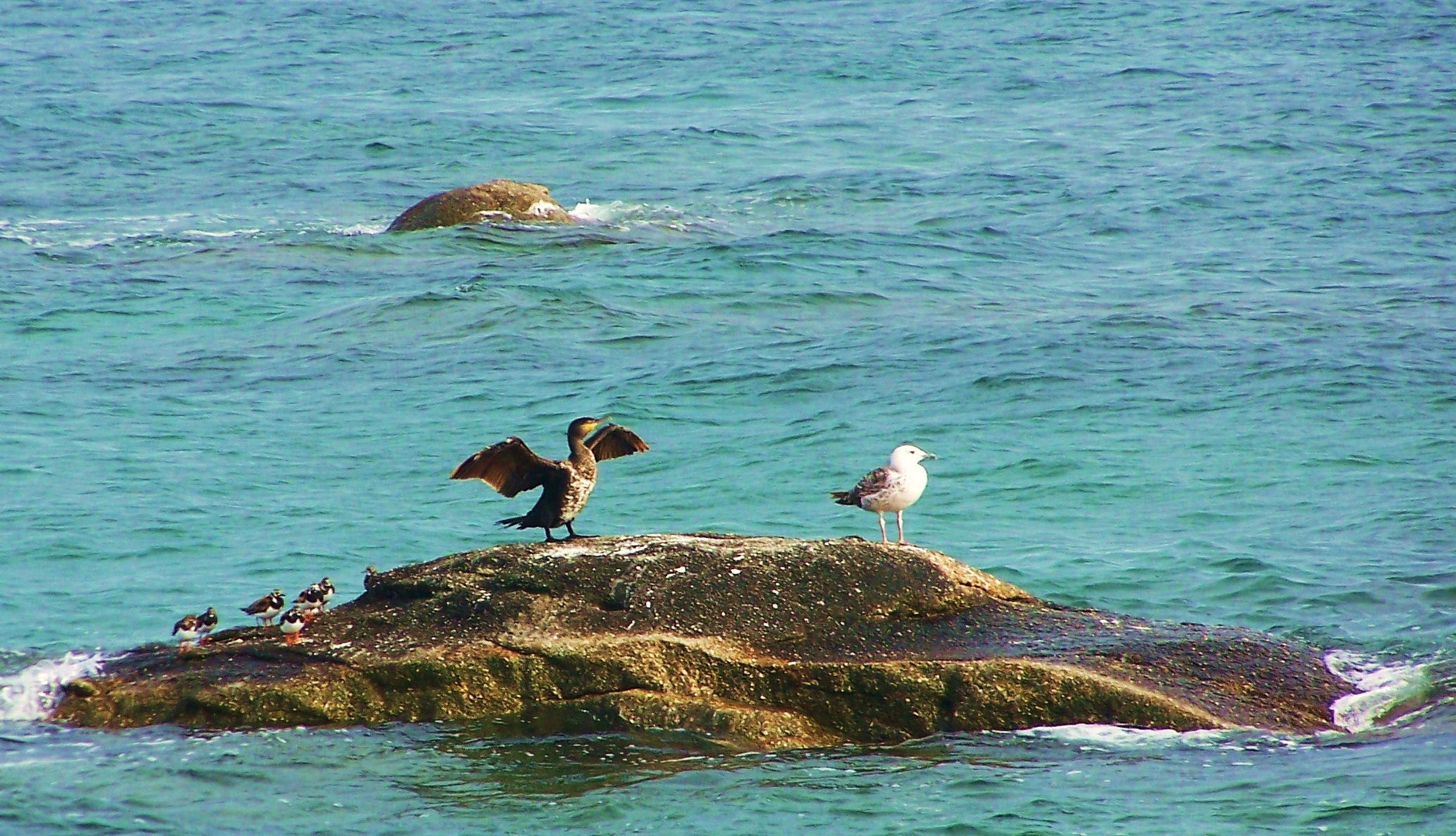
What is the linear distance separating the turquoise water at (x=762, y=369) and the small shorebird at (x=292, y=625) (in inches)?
23.4

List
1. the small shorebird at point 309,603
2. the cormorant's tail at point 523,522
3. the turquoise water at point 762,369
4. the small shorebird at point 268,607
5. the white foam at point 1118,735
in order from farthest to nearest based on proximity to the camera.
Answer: the cormorant's tail at point 523,522 → the small shorebird at point 268,607 → the small shorebird at point 309,603 → the white foam at point 1118,735 → the turquoise water at point 762,369

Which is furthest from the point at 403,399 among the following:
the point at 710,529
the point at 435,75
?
the point at 435,75

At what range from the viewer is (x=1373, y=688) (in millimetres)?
10250

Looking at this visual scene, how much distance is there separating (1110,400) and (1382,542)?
475cm

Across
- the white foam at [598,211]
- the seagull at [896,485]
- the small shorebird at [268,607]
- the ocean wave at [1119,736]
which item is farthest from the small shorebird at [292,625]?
the white foam at [598,211]

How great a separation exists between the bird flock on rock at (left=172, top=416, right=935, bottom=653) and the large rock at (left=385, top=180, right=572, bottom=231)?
15.8 metres

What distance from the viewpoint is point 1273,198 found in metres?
27.8

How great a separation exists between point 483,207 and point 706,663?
1795cm

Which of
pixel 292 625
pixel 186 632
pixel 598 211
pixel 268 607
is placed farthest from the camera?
pixel 598 211

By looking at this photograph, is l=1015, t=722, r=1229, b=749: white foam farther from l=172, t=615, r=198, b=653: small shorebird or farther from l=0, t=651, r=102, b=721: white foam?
l=0, t=651, r=102, b=721: white foam

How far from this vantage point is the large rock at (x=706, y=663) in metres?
9.37

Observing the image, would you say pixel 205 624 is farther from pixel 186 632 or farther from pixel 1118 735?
pixel 1118 735

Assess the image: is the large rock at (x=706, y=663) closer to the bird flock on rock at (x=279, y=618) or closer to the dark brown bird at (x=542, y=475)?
the bird flock on rock at (x=279, y=618)

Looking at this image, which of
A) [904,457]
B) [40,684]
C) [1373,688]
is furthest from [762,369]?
[40,684]
